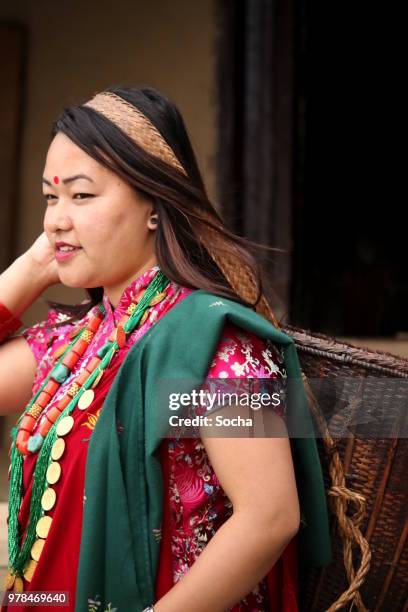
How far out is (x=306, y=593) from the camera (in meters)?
1.80

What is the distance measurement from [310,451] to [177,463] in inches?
9.1

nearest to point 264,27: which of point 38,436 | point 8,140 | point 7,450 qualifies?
point 8,140

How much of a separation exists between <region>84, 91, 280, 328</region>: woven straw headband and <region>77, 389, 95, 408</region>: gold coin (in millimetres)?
327

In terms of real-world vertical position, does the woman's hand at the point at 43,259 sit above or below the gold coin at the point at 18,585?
above

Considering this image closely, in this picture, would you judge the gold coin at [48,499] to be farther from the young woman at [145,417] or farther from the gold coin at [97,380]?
the gold coin at [97,380]

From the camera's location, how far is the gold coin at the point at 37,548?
1760mm

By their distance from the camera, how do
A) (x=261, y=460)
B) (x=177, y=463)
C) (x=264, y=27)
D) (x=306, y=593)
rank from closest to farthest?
(x=261, y=460)
(x=177, y=463)
(x=306, y=593)
(x=264, y=27)

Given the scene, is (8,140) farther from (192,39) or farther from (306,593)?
(306,593)

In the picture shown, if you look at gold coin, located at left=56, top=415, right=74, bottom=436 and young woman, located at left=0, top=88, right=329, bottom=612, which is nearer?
young woman, located at left=0, top=88, right=329, bottom=612

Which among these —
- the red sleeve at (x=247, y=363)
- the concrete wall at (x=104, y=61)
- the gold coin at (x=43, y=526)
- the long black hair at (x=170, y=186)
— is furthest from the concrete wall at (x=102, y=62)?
the red sleeve at (x=247, y=363)

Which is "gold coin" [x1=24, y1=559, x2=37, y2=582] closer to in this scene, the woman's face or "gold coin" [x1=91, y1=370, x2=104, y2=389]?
"gold coin" [x1=91, y1=370, x2=104, y2=389]

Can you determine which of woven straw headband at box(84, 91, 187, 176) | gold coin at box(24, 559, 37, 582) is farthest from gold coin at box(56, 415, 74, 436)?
woven straw headband at box(84, 91, 187, 176)

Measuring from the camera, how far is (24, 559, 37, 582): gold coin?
1788 millimetres

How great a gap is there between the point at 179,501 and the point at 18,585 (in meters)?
0.39
